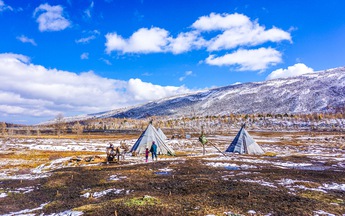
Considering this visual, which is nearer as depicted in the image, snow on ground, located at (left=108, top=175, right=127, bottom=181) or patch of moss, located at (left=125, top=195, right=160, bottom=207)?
patch of moss, located at (left=125, top=195, right=160, bottom=207)

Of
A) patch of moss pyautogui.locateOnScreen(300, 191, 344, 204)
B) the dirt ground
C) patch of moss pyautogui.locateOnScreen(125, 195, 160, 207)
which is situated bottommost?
patch of moss pyautogui.locateOnScreen(300, 191, 344, 204)

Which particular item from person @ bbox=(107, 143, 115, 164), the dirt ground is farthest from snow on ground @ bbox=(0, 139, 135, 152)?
the dirt ground

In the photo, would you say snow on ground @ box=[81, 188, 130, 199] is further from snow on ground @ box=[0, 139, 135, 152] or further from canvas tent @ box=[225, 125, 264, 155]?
snow on ground @ box=[0, 139, 135, 152]

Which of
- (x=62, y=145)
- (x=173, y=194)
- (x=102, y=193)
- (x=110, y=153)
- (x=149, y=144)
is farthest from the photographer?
(x=62, y=145)

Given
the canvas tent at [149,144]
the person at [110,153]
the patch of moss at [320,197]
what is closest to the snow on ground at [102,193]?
the patch of moss at [320,197]

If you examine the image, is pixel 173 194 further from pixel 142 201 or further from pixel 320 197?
pixel 320 197

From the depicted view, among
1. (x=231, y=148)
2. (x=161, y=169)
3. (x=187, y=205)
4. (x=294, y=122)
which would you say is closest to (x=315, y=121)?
(x=294, y=122)

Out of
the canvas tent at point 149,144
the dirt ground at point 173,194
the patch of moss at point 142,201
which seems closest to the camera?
the dirt ground at point 173,194

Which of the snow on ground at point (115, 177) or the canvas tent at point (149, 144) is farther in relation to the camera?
the canvas tent at point (149, 144)

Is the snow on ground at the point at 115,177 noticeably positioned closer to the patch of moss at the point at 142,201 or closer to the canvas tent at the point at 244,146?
the patch of moss at the point at 142,201

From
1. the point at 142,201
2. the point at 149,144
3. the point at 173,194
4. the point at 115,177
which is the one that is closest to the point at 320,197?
the point at 173,194

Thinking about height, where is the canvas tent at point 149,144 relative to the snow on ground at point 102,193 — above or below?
above

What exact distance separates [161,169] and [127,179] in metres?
6.27

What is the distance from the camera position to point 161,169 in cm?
2770
